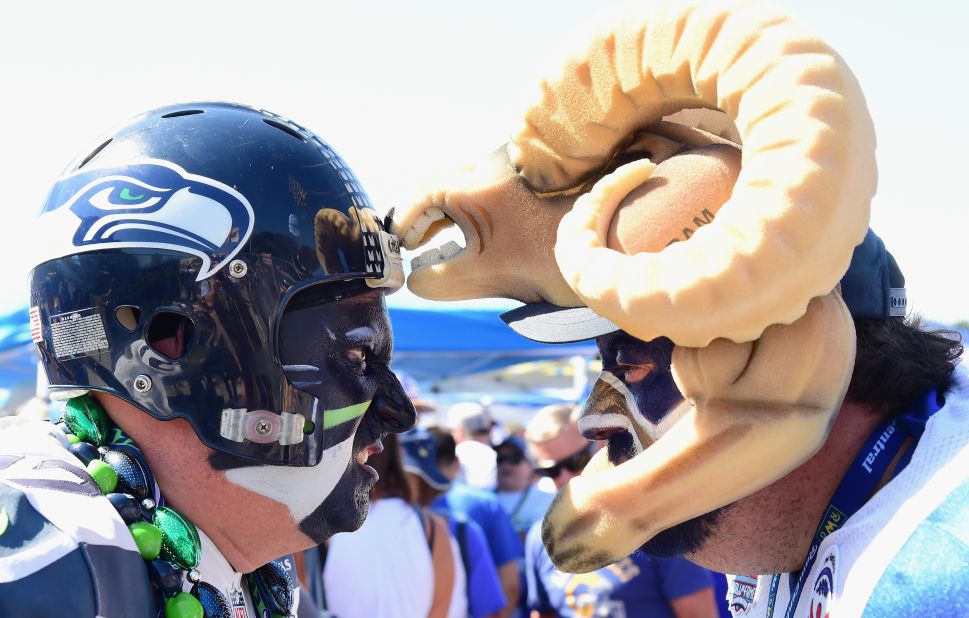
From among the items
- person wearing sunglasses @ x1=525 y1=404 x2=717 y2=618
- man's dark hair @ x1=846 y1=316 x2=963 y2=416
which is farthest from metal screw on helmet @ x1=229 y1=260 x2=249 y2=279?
person wearing sunglasses @ x1=525 y1=404 x2=717 y2=618

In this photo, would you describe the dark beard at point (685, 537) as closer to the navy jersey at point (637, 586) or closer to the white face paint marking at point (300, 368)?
the white face paint marking at point (300, 368)

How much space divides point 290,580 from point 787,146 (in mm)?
1829

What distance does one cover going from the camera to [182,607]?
2.27 m

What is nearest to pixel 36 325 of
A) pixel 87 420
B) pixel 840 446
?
pixel 87 420

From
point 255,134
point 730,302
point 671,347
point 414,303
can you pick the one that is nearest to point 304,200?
point 255,134

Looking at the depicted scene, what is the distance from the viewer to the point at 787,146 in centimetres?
183

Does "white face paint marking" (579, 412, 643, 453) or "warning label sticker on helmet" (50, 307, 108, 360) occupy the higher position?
"warning label sticker on helmet" (50, 307, 108, 360)

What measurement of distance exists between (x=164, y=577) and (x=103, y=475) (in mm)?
275

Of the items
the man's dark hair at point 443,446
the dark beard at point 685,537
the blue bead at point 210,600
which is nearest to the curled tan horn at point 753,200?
the dark beard at point 685,537

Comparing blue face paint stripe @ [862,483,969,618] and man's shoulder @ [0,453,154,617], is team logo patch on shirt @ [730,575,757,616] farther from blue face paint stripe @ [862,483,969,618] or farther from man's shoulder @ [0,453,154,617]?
man's shoulder @ [0,453,154,617]

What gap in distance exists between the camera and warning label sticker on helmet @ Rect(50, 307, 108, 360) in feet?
8.16

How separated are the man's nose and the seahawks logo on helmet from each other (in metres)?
0.54

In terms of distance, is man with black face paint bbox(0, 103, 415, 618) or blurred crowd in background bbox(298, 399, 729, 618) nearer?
man with black face paint bbox(0, 103, 415, 618)

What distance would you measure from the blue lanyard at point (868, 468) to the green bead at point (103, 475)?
1542mm
